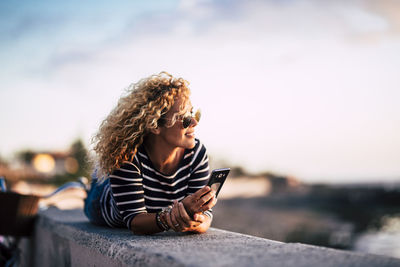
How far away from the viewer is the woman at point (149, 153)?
2.36 metres

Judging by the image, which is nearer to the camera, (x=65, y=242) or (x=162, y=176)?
(x=162, y=176)

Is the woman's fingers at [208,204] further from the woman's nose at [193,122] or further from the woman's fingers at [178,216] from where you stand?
the woman's nose at [193,122]

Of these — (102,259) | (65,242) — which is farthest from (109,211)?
(102,259)

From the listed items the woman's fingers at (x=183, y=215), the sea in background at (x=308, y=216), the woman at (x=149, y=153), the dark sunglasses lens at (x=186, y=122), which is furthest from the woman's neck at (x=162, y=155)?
the sea in background at (x=308, y=216)

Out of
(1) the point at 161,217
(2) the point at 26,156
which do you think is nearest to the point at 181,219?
(1) the point at 161,217

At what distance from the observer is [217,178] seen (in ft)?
7.13

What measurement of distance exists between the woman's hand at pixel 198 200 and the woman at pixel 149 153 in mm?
166

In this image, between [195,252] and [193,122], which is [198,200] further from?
[193,122]

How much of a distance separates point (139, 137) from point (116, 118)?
0.21 metres

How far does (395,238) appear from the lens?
29.6 metres

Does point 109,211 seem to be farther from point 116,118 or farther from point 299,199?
point 299,199

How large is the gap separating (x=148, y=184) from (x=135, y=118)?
46 centimetres

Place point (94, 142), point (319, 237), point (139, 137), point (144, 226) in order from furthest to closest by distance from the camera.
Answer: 1. point (319, 237)
2. point (94, 142)
3. point (139, 137)
4. point (144, 226)

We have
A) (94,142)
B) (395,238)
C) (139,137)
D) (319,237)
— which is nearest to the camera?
(139,137)
